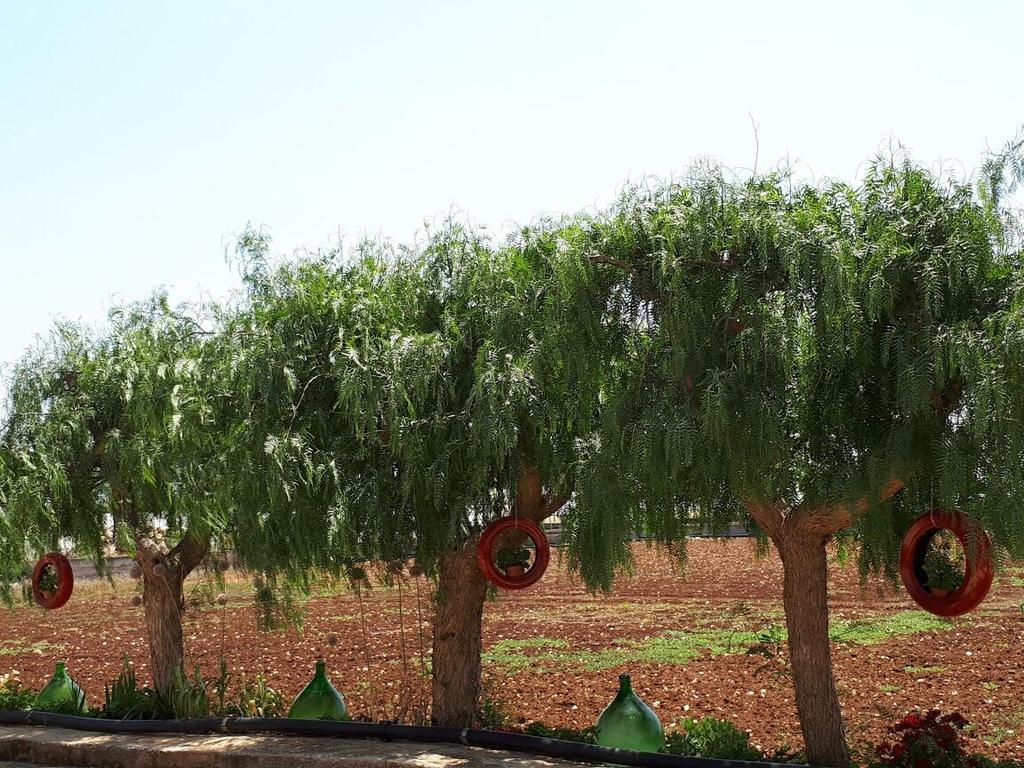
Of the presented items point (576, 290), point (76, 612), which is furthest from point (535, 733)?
point (76, 612)

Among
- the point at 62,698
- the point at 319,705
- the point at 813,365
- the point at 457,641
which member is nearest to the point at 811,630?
the point at 813,365

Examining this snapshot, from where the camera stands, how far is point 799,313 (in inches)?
238

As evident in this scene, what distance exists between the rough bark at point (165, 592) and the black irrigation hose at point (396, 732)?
1.17m

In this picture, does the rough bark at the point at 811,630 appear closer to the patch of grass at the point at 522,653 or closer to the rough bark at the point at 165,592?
the patch of grass at the point at 522,653

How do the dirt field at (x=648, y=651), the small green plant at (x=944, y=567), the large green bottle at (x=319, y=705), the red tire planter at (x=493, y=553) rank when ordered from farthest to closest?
the dirt field at (x=648, y=651)
the large green bottle at (x=319, y=705)
the red tire planter at (x=493, y=553)
the small green plant at (x=944, y=567)

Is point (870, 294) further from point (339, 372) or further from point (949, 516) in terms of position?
point (339, 372)

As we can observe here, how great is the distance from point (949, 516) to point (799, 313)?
1.35 meters

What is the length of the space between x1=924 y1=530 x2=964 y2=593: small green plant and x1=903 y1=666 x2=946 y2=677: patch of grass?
4.19 m

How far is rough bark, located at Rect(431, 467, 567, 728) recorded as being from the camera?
831cm

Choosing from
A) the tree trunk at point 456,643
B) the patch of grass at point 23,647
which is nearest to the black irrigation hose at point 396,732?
the tree trunk at point 456,643

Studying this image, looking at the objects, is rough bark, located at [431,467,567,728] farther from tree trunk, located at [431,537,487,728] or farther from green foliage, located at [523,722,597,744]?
green foliage, located at [523,722,597,744]

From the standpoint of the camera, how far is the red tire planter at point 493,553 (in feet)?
A: 24.9

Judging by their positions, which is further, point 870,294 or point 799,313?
point 799,313

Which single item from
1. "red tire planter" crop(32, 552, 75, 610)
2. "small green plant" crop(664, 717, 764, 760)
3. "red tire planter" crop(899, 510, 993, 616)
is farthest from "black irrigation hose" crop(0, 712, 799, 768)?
"red tire planter" crop(32, 552, 75, 610)
